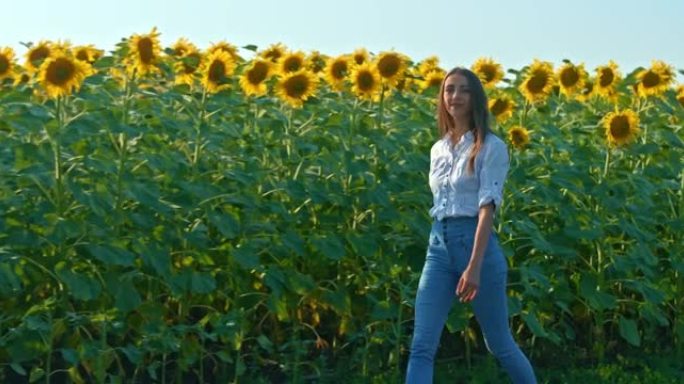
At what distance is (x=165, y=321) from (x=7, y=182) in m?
1.12

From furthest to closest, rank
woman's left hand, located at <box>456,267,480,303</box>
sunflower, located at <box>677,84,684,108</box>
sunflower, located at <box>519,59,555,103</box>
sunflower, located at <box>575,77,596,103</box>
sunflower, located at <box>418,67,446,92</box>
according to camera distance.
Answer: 1. sunflower, located at <box>575,77,596,103</box>
2. sunflower, located at <box>677,84,684,108</box>
3. sunflower, located at <box>418,67,446,92</box>
4. sunflower, located at <box>519,59,555,103</box>
5. woman's left hand, located at <box>456,267,480,303</box>

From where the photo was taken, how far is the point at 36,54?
8219mm

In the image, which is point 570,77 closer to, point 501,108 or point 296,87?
point 501,108

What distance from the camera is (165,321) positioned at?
299 inches

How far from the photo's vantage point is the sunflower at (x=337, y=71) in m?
8.45

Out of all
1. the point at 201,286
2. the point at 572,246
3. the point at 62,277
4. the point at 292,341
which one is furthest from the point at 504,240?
the point at 62,277

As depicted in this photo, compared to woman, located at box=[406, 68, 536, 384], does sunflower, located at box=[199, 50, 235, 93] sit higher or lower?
higher

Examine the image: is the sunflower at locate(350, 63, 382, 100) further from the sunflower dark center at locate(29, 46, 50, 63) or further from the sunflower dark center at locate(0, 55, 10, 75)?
the sunflower dark center at locate(0, 55, 10, 75)

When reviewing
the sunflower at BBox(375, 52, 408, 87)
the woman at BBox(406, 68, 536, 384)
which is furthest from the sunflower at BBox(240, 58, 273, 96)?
the woman at BBox(406, 68, 536, 384)

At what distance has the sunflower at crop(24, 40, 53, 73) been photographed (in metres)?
8.16

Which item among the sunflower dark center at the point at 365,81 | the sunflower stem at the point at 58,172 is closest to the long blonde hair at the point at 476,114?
the sunflower stem at the point at 58,172

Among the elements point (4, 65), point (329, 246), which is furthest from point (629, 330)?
point (4, 65)

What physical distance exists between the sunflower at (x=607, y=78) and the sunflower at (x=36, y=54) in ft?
11.3

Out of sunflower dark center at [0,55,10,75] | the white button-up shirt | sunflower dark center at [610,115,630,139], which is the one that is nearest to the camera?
the white button-up shirt
